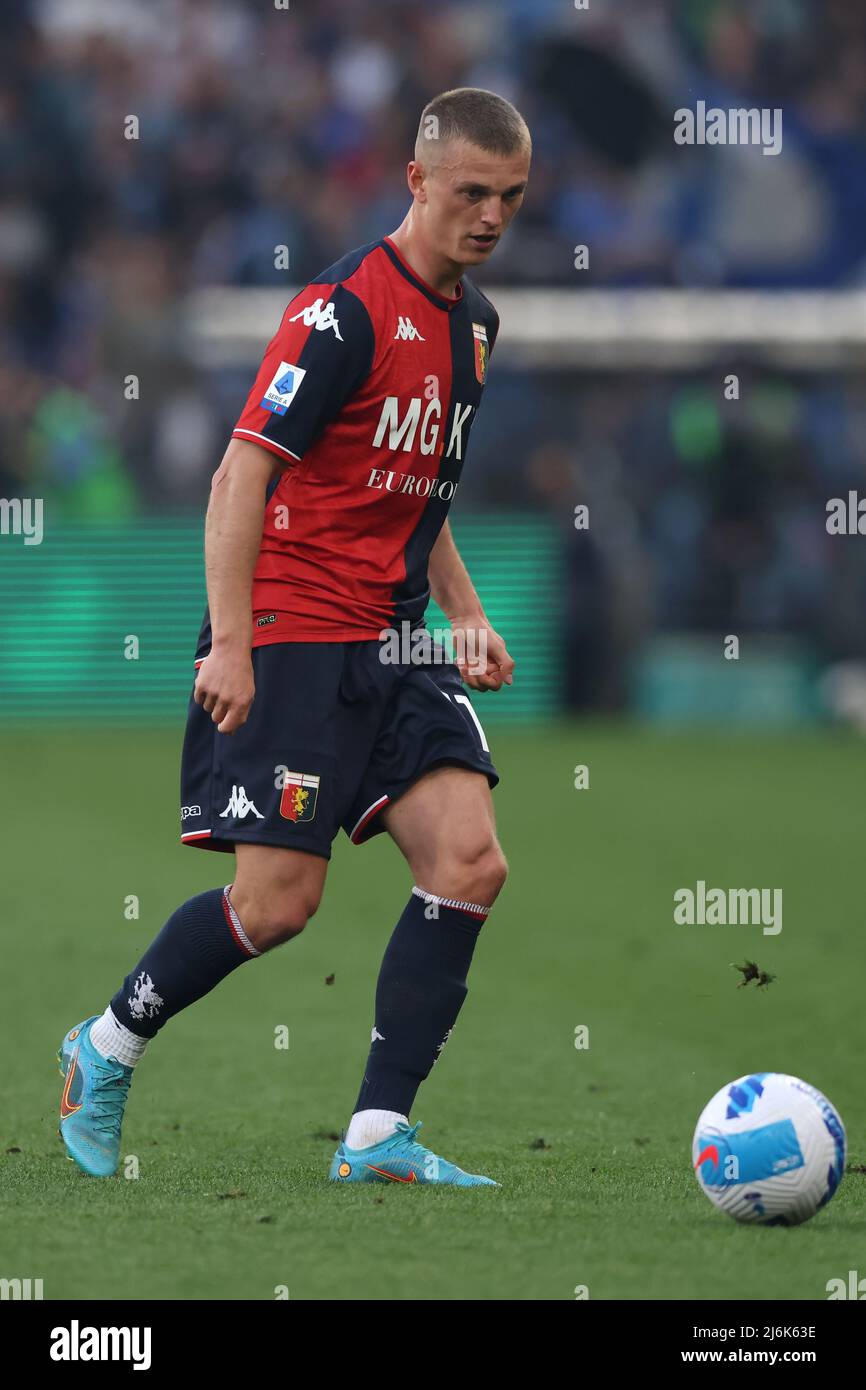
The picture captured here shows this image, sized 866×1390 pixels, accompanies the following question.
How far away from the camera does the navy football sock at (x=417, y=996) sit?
4707mm

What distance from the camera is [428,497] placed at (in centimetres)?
482

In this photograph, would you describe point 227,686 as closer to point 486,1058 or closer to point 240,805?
point 240,805

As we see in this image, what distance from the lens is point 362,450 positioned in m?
4.66

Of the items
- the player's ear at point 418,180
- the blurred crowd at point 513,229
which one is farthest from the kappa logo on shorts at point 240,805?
the blurred crowd at point 513,229

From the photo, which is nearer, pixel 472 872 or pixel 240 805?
pixel 240 805

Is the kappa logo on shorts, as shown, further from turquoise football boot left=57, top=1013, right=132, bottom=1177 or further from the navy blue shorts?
turquoise football boot left=57, top=1013, right=132, bottom=1177

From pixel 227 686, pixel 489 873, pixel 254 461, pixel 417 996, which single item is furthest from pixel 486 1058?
pixel 254 461

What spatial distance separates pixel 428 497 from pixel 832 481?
13.2 metres

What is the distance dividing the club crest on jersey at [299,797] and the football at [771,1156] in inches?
39.8

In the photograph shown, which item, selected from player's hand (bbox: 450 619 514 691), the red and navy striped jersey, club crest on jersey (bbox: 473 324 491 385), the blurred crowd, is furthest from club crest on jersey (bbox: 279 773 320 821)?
the blurred crowd

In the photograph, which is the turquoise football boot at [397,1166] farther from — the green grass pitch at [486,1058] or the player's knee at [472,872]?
the player's knee at [472,872]

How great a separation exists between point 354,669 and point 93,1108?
1071mm

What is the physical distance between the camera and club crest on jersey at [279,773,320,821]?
4539 millimetres
